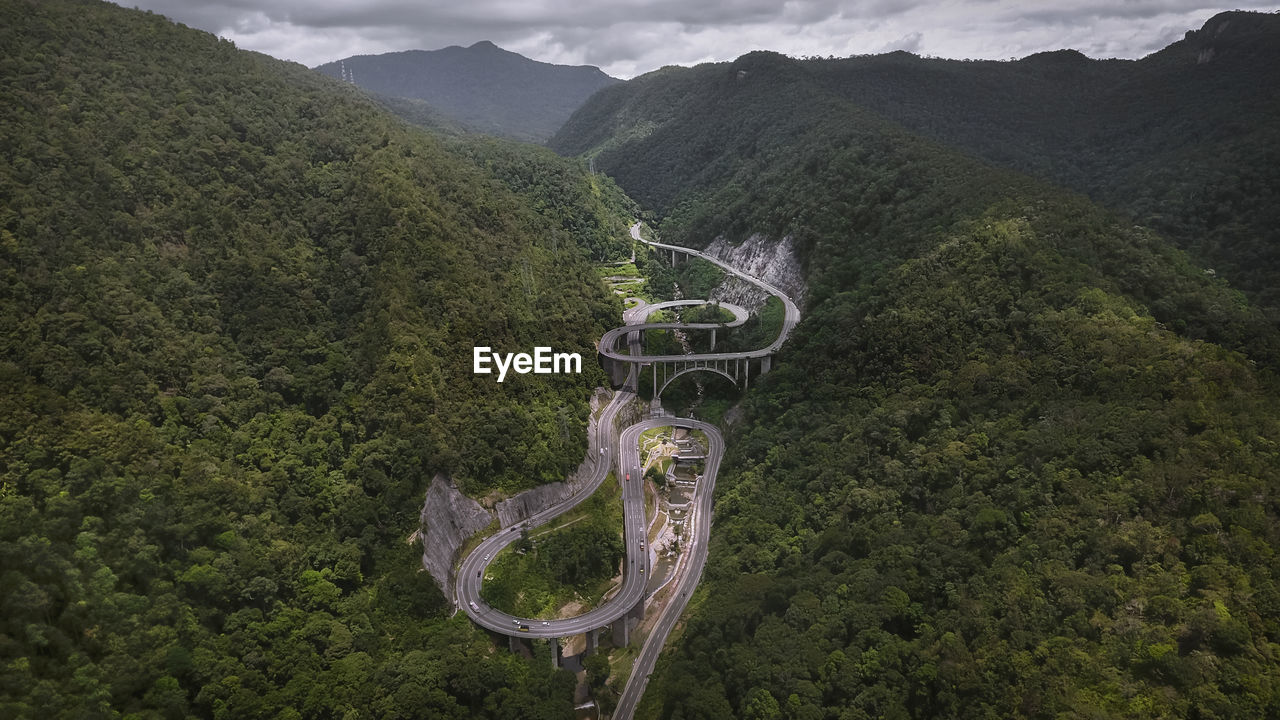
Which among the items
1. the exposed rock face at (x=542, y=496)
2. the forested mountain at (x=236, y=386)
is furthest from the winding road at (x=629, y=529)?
the forested mountain at (x=236, y=386)

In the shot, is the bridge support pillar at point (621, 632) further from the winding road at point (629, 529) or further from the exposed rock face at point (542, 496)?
the exposed rock face at point (542, 496)

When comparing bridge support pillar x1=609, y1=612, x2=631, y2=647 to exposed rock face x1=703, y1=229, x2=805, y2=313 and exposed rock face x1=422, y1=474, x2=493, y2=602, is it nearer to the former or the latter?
exposed rock face x1=422, y1=474, x2=493, y2=602

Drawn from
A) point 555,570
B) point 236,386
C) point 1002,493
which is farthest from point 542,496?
point 1002,493

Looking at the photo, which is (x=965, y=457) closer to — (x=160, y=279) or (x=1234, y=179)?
(x=160, y=279)

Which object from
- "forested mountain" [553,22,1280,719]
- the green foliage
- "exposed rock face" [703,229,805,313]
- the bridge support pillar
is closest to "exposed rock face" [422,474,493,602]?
the green foliage

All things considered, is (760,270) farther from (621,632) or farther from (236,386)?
(236,386)

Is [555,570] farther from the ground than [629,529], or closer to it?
farther from the ground

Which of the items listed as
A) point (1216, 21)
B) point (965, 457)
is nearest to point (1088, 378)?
point (965, 457)
